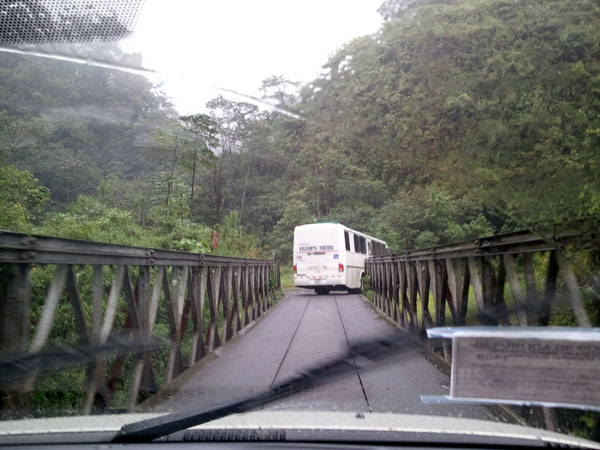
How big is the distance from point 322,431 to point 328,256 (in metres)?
14.8

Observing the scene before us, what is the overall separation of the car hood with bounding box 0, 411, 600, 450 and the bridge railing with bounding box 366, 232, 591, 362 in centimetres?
86

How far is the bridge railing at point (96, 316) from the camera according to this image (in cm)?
302

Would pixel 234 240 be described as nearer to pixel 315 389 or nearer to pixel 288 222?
pixel 288 222

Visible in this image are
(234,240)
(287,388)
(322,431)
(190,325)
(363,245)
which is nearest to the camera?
(322,431)

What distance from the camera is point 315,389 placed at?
148 inches

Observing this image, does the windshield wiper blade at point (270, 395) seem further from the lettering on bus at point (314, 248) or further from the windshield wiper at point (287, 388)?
the lettering on bus at point (314, 248)

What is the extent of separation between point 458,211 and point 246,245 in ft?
22.4

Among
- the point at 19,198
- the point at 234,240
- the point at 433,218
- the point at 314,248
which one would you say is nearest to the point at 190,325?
the point at 234,240

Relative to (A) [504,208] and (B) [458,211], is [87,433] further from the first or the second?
(B) [458,211]

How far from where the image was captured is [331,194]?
902cm

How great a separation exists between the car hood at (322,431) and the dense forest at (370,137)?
3.44 ft

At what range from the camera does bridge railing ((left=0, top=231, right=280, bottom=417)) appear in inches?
119

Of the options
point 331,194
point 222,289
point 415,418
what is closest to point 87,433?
point 415,418

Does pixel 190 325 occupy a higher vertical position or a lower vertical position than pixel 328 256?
lower
